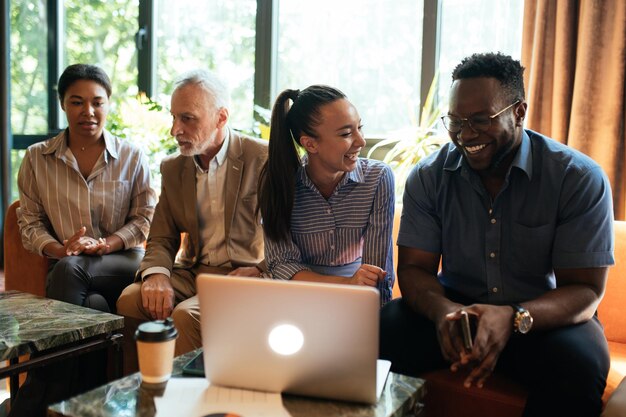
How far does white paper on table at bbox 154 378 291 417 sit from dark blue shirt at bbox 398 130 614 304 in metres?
0.85

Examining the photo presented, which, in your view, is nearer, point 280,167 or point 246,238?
point 280,167

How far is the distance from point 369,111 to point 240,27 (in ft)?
3.76

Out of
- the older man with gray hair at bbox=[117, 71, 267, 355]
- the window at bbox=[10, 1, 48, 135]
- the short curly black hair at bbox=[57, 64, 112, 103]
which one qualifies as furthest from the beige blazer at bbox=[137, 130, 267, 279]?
the window at bbox=[10, 1, 48, 135]

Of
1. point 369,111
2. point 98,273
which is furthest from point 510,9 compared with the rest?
point 98,273

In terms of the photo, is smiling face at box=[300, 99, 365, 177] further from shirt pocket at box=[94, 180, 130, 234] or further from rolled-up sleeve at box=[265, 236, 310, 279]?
shirt pocket at box=[94, 180, 130, 234]

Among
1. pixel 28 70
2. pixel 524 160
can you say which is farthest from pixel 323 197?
pixel 28 70

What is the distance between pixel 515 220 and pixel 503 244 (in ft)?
0.25

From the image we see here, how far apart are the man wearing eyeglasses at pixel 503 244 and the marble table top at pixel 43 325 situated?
0.80m

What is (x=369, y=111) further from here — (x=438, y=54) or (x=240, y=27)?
(x=240, y=27)

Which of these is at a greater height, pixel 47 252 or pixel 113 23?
pixel 113 23

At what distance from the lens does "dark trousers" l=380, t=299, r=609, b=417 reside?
59.7 inches

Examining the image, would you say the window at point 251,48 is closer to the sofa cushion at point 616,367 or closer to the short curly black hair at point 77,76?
the short curly black hair at point 77,76

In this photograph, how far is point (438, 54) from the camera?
3.56m

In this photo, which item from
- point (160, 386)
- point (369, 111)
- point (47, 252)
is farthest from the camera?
point (369, 111)
